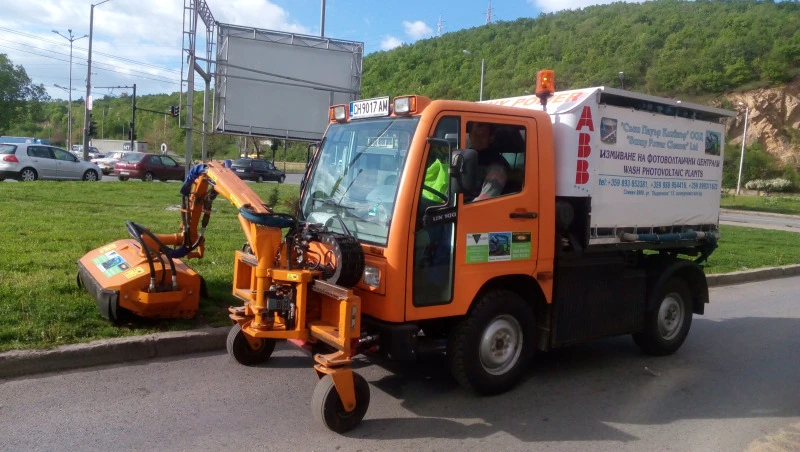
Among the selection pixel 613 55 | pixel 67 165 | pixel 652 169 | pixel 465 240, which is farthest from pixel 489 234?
pixel 613 55

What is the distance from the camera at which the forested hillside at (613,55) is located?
61.9 meters

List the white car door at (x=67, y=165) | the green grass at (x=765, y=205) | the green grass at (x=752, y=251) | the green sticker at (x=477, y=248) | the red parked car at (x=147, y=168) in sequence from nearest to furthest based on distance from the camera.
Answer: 1. the green sticker at (x=477, y=248)
2. the green grass at (x=752, y=251)
3. the white car door at (x=67, y=165)
4. the red parked car at (x=147, y=168)
5. the green grass at (x=765, y=205)

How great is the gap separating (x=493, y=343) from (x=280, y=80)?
31.5ft

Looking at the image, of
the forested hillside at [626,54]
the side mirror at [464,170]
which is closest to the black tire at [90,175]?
the side mirror at [464,170]

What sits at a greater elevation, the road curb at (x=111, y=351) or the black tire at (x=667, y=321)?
the black tire at (x=667, y=321)

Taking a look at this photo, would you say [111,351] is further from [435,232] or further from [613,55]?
[613,55]

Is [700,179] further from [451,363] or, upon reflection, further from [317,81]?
[317,81]

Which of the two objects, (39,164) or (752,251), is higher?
(39,164)

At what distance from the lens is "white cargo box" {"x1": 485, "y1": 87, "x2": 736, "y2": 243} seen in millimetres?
5824

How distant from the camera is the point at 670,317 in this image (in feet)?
23.6

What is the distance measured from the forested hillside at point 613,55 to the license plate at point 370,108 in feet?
151

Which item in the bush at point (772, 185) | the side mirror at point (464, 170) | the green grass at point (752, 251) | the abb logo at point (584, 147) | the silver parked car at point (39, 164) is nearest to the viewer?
the side mirror at point (464, 170)

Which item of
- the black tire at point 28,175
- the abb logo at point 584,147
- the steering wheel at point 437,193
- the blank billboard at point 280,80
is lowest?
the black tire at point 28,175

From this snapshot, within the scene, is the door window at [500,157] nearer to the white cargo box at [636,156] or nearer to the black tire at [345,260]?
the white cargo box at [636,156]
